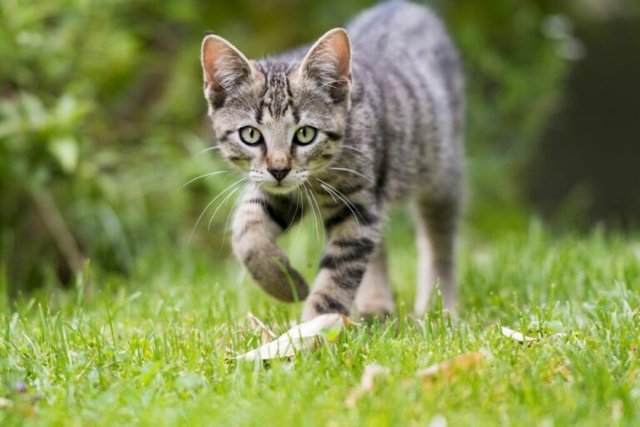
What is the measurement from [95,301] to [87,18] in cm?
222

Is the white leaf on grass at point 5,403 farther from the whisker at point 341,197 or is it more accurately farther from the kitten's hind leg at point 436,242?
the kitten's hind leg at point 436,242

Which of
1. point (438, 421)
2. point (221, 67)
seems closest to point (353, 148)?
point (221, 67)

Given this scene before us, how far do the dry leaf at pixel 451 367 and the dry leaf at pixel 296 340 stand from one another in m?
0.45

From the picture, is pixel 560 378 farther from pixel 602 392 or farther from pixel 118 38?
pixel 118 38

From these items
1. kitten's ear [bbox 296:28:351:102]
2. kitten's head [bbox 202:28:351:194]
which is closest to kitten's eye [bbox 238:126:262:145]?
kitten's head [bbox 202:28:351:194]

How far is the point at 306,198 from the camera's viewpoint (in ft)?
12.1

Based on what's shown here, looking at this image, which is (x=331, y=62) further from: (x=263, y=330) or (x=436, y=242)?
(x=436, y=242)

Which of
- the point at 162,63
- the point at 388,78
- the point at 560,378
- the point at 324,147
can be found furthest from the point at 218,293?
the point at 162,63

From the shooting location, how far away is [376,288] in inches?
175

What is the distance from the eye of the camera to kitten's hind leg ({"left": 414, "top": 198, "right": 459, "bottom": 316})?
4.72m

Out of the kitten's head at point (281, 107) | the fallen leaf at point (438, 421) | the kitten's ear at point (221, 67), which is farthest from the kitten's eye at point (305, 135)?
the fallen leaf at point (438, 421)

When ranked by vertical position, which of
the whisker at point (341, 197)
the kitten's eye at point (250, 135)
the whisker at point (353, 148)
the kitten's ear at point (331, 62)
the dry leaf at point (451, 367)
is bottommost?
the dry leaf at point (451, 367)

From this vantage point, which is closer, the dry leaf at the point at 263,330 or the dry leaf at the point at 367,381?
the dry leaf at the point at 367,381

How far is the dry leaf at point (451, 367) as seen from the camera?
2.57m
